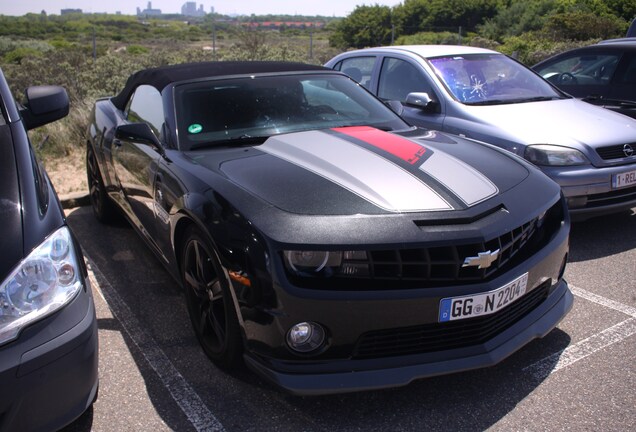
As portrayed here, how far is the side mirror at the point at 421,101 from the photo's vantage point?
5.23 metres

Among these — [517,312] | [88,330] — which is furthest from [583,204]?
[88,330]

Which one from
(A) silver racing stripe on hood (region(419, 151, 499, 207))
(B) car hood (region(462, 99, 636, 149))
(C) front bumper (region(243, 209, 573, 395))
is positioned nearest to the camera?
(C) front bumper (region(243, 209, 573, 395))

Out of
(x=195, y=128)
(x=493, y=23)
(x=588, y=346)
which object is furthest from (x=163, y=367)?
(x=493, y=23)

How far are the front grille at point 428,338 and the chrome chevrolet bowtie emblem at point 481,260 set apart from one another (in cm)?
23

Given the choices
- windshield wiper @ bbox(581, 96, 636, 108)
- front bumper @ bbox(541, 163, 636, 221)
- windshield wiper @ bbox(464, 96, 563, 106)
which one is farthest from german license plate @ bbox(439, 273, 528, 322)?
windshield wiper @ bbox(581, 96, 636, 108)

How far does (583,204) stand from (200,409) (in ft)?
10.7

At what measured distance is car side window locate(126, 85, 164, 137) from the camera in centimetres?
375

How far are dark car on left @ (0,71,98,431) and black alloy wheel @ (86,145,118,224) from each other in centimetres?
264

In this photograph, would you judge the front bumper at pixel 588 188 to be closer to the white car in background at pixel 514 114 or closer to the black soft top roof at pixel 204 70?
the white car in background at pixel 514 114

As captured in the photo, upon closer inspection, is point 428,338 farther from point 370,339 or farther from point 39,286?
point 39,286

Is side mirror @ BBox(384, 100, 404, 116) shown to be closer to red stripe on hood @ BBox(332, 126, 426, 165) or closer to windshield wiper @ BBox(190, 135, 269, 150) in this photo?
red stripe on hood @ BBox(332, 126, 426, 165)

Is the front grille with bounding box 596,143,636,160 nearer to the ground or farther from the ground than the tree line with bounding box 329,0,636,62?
nearer to the ground

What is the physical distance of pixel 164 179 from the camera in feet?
10.8

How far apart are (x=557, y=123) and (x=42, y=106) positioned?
376 centimetres
